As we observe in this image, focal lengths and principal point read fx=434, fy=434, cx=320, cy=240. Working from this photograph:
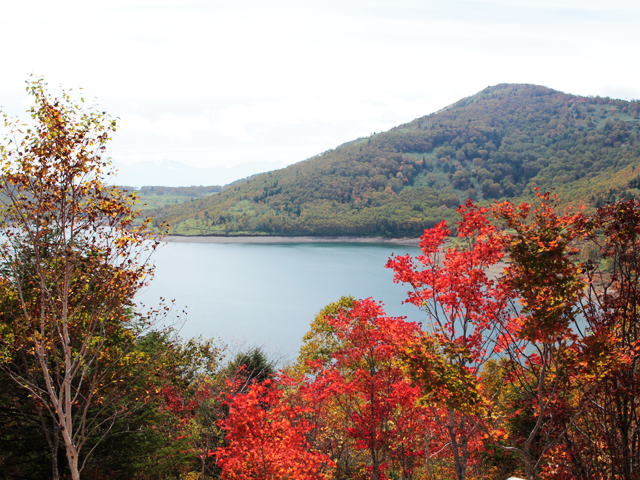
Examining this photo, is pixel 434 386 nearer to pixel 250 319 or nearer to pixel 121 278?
pixel 121 278

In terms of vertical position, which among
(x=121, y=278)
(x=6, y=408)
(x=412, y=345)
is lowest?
(x=6, y=408)

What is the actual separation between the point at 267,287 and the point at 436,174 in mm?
104474

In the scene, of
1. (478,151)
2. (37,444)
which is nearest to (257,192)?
(478,151)

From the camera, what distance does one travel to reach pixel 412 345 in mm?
5320

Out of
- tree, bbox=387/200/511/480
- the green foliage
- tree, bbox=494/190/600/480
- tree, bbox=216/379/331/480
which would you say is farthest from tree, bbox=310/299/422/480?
the green foliage

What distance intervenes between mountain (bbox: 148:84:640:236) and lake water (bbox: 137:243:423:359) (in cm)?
2391

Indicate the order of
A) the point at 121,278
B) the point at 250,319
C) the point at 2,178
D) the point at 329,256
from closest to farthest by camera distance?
the point at 2,178 → the point at 121,278 → the point at 250,319 → the point at 329,256

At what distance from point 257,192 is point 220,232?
30891 mm

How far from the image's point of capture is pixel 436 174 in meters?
140

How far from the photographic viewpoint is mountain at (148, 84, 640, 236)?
101562 mm

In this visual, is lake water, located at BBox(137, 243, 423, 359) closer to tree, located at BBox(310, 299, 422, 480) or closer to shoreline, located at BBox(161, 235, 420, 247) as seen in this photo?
shoreline, located at BBox(161, 235, 420, 247)

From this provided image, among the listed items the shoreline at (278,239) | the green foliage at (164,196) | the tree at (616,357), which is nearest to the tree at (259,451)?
the tree at (616,357)

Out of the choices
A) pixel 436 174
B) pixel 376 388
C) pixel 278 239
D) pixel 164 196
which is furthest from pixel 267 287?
pixel 164 196

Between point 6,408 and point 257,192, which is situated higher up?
point 257,192
